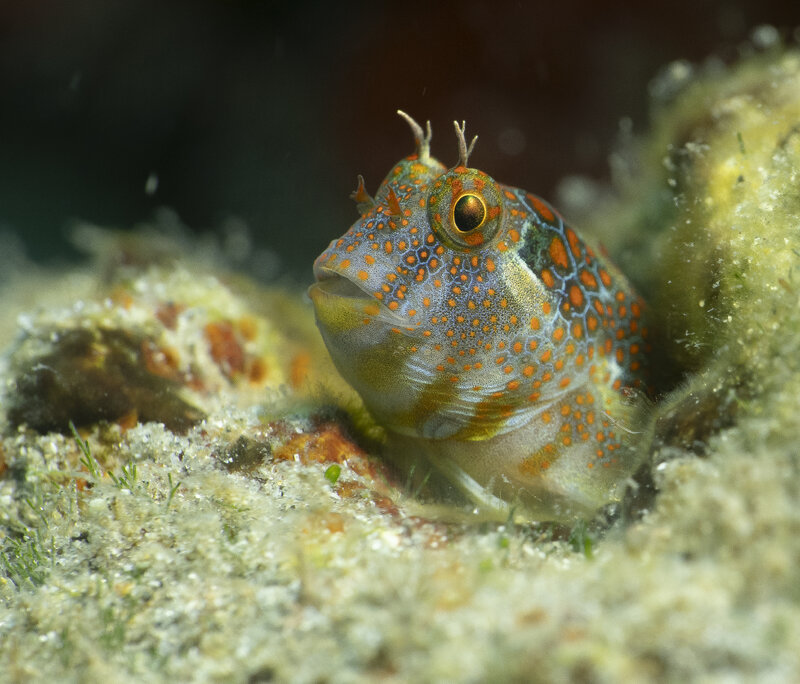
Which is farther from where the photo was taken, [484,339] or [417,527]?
[484,339]

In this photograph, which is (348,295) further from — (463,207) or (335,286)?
(463,207)

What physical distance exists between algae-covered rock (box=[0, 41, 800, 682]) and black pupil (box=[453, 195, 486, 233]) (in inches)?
53.2

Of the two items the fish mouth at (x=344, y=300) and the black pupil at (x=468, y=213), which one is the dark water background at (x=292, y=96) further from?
the fish mouth at (x=344, y=300)

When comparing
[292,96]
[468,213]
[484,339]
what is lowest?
[484,339]

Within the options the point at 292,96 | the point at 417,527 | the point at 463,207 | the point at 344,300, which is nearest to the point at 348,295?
the point at 344,300

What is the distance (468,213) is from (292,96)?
12.9 meters

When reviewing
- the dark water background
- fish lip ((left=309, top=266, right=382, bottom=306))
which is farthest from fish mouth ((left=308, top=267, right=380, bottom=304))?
the dark water background

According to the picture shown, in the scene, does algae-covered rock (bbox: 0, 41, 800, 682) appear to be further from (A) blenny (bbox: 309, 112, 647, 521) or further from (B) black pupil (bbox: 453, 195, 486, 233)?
(B) black pupil (bbox: 453, 195, 486, 233)

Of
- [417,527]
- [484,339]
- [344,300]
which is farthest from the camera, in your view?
[484,339]

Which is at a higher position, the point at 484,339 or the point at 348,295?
the point at 484,339

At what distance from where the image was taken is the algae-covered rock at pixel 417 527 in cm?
154

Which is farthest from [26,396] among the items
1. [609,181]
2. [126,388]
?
[609,181]

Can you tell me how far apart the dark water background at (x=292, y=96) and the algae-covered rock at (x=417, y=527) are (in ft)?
10.1

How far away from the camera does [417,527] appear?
7.96 feet
